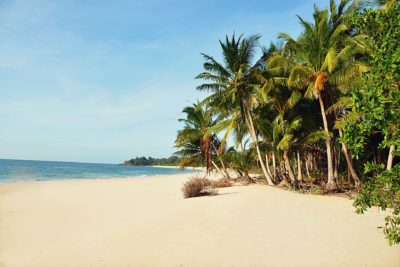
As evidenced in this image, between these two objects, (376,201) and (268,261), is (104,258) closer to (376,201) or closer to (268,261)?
(268,261)

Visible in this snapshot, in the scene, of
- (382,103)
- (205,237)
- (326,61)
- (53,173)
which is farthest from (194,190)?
(53,173)

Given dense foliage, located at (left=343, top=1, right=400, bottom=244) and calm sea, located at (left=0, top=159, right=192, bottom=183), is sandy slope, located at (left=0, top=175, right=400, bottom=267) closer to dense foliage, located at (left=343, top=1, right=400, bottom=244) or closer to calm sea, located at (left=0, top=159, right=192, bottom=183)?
dense foliage, located at (left=343, top=1, right=400, bottom=244)

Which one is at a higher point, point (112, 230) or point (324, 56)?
point (324, 56)

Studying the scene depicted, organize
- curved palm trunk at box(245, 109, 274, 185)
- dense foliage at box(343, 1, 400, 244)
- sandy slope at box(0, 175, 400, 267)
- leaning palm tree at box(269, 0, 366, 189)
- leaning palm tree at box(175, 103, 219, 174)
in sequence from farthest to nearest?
leaning palm tree at box(175, 103, 219, 174) < curved palm trunk at box(245, 109, 274, 185) < leaning palm tree at box(269, 0, 366, 189) < sandy slope at box(0, 175, 400, 267) < dense foliage at box(343, 1, 400, 244)

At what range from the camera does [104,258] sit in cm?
548

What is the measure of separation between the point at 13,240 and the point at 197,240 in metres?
4.33

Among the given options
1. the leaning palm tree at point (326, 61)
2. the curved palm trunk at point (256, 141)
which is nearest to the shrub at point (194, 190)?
the curved palm trunk at point (256, 141)

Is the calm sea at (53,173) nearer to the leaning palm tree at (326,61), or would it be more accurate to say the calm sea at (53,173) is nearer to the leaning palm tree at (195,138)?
the leaning palm tree at (195,138)

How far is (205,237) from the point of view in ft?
21.2

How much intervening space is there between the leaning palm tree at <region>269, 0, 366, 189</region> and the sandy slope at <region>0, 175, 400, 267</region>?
6460 millimetres

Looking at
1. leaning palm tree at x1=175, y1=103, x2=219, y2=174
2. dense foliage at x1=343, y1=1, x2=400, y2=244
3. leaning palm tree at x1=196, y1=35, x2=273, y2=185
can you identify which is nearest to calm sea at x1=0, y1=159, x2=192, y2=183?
leaning palm tree at x1=175, y1=103, x2=219, y2=174

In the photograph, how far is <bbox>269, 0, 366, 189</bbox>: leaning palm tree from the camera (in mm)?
13711

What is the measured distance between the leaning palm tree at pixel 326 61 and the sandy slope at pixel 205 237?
646 centimetres

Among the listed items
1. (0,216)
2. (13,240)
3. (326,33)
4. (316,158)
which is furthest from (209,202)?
(316,158)
